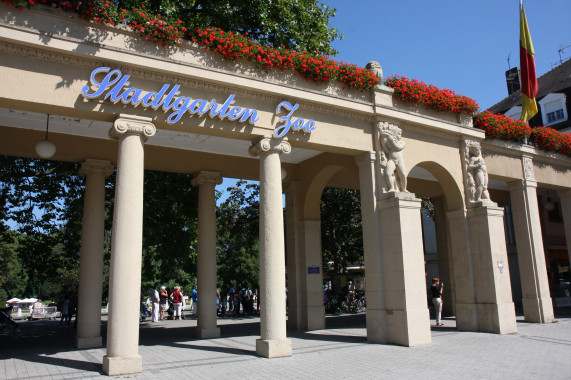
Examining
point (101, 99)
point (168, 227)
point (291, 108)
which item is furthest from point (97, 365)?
point (168, 227)

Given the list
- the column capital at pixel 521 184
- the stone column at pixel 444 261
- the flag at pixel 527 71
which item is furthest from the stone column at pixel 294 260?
the flag at pixel 527 71

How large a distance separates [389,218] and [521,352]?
12.8ft

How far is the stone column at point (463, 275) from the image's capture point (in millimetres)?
13094

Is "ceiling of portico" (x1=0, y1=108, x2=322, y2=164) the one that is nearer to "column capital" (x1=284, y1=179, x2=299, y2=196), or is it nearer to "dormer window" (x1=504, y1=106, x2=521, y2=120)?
"column capital" (x1=284, y1=179, x2=299, y2=196)

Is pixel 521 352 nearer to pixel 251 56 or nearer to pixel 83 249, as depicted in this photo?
pixel 251 56

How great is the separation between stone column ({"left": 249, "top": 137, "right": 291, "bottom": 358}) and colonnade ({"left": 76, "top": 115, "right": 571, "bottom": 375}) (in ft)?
0.07

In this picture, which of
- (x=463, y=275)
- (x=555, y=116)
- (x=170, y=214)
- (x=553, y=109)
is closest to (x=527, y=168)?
(x=463, y=275)

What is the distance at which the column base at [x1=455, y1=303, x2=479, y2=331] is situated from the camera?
12988 millimetres

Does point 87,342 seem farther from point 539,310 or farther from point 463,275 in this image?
point 539,310

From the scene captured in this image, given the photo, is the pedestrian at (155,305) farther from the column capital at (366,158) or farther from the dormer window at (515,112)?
the dormer window at (515,112)

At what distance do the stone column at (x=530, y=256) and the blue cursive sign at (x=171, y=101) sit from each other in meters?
9.70

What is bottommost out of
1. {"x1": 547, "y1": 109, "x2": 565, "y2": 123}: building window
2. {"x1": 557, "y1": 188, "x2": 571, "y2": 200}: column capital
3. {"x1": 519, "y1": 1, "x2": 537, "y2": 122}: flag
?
{"x1": 557, "y1": 188, "x2": 571, "y2": 200}: column capital

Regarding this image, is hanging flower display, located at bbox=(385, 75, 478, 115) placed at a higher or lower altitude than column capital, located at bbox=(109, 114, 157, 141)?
higher

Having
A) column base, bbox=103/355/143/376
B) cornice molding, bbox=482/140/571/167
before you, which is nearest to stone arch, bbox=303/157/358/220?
cornice molding, bbox=482/140/571/167
